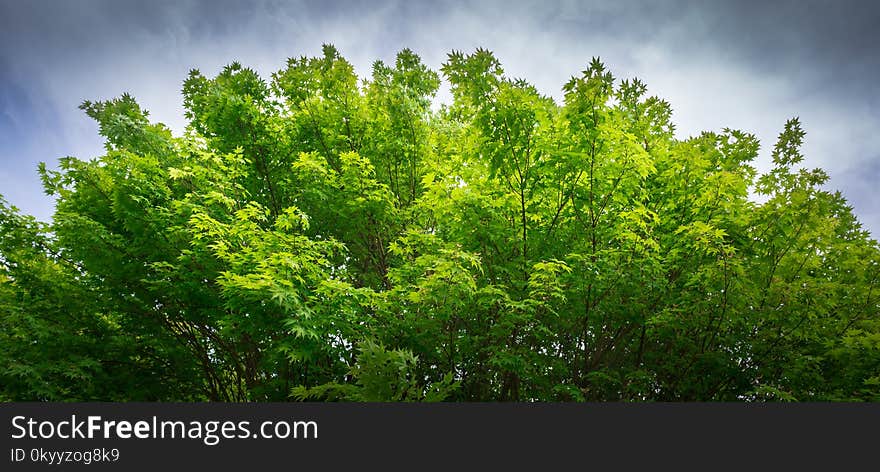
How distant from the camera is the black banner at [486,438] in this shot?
3.56 m

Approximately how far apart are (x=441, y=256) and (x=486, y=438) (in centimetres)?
266

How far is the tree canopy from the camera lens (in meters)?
5.70

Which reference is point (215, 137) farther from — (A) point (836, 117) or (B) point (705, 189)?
(A) point (836, 117)

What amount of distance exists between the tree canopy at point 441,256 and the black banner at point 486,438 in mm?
478

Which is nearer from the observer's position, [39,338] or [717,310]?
[717,310]

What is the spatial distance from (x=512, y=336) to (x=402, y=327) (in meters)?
1.66

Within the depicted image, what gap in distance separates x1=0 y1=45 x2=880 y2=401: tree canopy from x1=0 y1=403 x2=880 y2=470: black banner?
1.57 feet

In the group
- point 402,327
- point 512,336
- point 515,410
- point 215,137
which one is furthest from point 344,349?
point 215,137

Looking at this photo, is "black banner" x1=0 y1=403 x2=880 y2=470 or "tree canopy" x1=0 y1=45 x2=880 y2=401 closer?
"black banner" x1=0 y1=403 x2=880 y2=470

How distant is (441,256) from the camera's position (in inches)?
229

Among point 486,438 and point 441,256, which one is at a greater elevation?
point 441,256

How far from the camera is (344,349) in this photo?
6133mm

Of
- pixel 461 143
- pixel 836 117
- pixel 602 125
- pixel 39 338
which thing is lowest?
pixel 39 338

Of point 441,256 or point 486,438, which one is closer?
point 486,438
